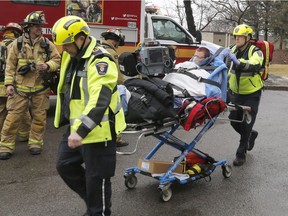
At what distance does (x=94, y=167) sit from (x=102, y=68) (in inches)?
31.2

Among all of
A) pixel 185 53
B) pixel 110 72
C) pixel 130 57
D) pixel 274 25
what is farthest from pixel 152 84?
pixel 274 25

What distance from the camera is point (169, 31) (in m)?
10.4

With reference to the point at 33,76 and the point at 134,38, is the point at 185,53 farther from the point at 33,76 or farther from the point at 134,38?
the point at 33,76

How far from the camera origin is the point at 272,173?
17.4ft

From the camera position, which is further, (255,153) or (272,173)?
(255,153)

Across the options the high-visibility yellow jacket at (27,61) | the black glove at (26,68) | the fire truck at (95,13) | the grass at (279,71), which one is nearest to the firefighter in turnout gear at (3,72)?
the high-visibility yellow jacket at (27,61)

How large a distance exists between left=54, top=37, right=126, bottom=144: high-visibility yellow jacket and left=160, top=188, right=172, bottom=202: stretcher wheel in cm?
128

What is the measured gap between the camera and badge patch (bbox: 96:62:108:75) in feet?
9.87

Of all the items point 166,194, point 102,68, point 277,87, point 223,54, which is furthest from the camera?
point 277,87

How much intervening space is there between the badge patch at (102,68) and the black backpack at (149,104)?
2.53ft

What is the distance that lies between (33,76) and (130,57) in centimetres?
215

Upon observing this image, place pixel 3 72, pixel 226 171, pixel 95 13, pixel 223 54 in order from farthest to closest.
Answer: pixel 95 13 → pixel 3 72 → pixel 226 171 → pixel 223 54

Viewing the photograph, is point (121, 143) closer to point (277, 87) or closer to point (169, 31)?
point (169, 31)

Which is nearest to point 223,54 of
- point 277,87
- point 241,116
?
point 241,116
